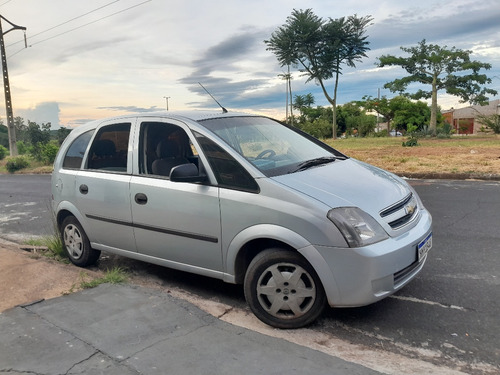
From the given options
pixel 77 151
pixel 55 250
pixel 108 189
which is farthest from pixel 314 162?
pixel 55 250

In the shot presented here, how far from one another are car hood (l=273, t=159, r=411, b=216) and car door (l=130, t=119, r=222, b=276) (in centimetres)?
72

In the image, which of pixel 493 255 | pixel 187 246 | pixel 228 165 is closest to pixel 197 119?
pixel 228 165

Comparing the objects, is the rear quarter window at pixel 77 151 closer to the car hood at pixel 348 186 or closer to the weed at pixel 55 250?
the weed at pixel 55 250

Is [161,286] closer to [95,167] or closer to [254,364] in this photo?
[95,167]

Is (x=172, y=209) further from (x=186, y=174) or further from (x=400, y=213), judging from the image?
(x=400, y=213)

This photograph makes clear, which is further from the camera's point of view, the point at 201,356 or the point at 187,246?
the point at 187,246

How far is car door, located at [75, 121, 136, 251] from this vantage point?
4469mm

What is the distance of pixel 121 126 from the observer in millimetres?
4730

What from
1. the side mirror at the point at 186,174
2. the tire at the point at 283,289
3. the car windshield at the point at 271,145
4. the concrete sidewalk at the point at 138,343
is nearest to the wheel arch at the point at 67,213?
the concrete sidewalk at the point at 138,343

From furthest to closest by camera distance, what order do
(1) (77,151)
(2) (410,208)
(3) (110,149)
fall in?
(1) (77,151), (3) (110,149), (2) (410,208)

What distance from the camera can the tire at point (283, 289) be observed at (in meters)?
3.33

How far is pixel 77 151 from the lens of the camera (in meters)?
5.15

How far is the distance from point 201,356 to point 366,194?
1.65m

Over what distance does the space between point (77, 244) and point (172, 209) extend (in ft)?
5.94
